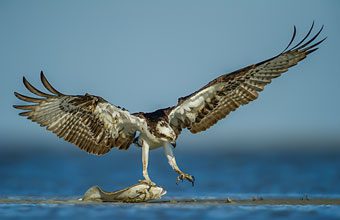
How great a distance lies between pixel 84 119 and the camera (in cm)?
2075

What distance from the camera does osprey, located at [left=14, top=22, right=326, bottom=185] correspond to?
2038 centimetres

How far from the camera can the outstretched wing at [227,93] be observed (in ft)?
68.6

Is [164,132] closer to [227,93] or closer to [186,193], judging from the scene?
[227,93]

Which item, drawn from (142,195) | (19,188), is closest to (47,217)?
(142,195)

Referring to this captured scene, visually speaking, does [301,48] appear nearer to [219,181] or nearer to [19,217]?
[19,217]

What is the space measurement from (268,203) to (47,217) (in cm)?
431

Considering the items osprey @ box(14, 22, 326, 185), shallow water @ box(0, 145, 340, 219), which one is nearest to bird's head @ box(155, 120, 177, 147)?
osprey @ box(14, 22, 326, 185)

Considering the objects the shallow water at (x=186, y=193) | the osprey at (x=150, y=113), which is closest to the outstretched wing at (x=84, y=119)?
the osprey at (x=150, y=113)

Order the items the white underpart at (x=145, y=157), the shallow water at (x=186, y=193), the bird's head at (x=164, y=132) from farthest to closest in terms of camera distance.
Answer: the white underpart at (x=145, y=157), the bird's head at (x=164, y=132), the shallow water at (x=186, y=193)

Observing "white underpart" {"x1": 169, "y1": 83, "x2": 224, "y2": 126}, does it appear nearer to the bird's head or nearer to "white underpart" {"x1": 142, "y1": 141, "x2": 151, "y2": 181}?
the bird's head

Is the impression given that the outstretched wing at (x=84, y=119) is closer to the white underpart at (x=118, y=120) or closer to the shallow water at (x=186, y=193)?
the white underpart at (x=118, y=120)

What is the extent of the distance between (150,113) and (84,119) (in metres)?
1.25

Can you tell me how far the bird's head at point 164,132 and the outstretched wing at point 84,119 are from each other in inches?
14.9

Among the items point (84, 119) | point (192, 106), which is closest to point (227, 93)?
point (192, 106)
